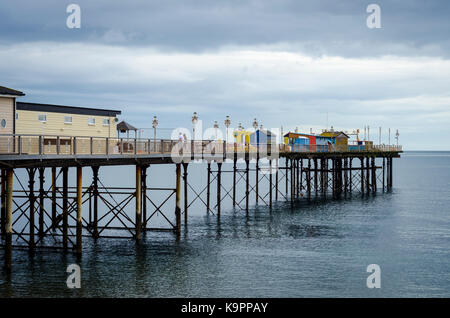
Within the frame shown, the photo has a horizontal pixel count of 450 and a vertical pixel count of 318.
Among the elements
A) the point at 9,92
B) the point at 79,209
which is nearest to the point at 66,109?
the point at 9,92

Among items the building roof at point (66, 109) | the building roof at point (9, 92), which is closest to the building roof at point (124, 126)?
the building roof at point (66, 109)

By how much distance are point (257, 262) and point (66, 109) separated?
14.4m

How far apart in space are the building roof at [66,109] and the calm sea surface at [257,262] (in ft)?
26.9

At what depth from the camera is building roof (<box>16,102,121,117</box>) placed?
107 ft

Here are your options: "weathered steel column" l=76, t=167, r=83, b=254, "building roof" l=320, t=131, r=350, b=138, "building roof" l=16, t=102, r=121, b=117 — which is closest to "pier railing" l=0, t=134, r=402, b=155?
"weathered steel column" l=76, t=167, r=83, b=254

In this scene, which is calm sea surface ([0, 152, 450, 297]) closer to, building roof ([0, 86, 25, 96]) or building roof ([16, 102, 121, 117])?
building roof ([16, 102, 121, 117])

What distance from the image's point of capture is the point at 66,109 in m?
34.8

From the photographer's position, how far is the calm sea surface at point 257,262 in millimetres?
27078

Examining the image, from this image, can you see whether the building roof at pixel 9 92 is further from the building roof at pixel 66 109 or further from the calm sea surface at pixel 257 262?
the calm sea surface at pixel 257 262
